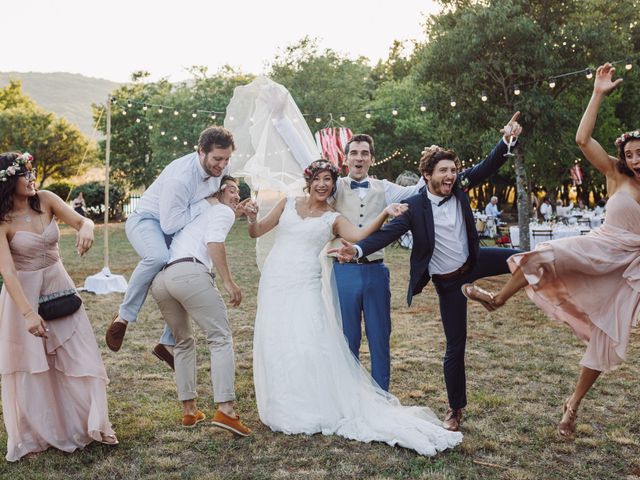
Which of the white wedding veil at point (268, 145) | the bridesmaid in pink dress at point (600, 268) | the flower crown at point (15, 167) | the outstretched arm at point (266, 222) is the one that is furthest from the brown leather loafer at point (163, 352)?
the bridesmaid in pink dress at point (600, 268)

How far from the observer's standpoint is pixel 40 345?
3816mm

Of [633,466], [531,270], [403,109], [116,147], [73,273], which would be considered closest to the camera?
[633,466]

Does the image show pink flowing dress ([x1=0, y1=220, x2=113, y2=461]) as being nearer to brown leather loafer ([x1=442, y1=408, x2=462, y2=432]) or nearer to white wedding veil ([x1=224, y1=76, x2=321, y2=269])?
white wedding veil ([x1=224, y1=76, x2=321, y2=269])

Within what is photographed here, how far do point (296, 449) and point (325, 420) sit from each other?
33 cm

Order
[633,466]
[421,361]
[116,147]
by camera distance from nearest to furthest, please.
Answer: [633,466] → [421,361] → [116,147]

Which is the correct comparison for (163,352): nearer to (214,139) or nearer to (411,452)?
(214,139)

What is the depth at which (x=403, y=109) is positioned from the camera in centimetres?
3186

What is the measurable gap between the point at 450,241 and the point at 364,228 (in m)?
0.59

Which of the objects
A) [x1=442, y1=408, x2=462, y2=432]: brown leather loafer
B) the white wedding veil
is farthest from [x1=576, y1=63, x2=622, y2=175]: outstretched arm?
the white wedding veil

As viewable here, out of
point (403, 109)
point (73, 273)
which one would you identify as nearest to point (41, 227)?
point (73, 273)

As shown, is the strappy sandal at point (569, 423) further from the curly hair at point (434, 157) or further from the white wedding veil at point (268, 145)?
the white wedding veil at point (268, 145)

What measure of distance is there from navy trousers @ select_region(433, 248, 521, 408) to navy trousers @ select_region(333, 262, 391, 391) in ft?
1.43

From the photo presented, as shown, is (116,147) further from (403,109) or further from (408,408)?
(408,408)

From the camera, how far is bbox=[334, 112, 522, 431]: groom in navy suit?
4020 mm
